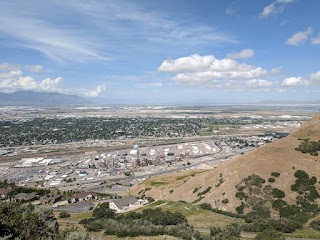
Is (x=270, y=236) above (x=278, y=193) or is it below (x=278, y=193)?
above

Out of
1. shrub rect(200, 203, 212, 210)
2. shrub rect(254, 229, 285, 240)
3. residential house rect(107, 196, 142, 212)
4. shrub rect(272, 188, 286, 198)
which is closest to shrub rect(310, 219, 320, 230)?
shrub rect(254, 229, 285, 240)

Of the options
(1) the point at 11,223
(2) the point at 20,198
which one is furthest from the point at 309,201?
(2) the point at 20,198

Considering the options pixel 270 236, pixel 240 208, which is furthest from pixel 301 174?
pixel 270 236

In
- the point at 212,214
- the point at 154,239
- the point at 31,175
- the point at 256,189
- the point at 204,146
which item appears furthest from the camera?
the point at 204,146

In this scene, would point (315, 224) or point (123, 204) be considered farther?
point (123, 204)

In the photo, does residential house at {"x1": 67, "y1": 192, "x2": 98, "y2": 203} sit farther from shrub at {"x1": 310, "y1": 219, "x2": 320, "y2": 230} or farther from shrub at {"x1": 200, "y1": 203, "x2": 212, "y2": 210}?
shrub at {"x1": 310, "y1": 219, "x2": 320, "y2": 230}

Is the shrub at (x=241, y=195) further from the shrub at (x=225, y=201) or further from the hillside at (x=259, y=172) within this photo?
the shrub at (x=225, y=201)

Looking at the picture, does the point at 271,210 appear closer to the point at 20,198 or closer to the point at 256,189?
the point at 256,189

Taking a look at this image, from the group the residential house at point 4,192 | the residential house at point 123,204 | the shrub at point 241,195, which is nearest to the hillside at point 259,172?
the shrub at point 241,195

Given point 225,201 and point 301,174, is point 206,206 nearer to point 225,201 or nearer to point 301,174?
point 225,201

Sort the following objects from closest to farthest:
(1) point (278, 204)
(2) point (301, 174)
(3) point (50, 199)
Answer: (1) point (278, 204), (2) point (301, 174), (3) point (50, 199)

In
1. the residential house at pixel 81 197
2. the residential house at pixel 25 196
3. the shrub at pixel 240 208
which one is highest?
the shrub at pixel 240 208
